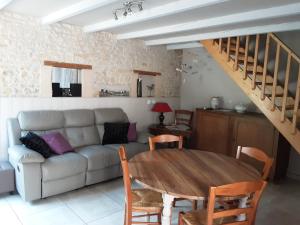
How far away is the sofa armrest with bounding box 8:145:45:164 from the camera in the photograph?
2.69 m

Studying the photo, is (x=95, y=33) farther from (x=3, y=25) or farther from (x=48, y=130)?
(x=48, y=130)

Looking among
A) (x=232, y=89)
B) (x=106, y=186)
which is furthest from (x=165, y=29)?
(x=106, y=186)

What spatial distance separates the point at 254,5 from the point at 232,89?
242 cm

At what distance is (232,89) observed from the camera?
484 centimetres

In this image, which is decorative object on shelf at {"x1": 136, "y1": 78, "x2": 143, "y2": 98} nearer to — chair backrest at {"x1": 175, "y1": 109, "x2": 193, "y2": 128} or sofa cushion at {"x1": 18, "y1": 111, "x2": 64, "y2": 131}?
chair backrest at {"x1": 175, "y1": 109, "x2": 193, "y2": 128}

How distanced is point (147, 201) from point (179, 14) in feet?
7.38

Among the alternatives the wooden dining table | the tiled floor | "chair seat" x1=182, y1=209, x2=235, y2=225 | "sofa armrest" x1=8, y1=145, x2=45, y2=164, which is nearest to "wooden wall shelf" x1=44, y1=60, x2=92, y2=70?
"sofa armrest" x1=8, y1=145, x2=45, y2=164

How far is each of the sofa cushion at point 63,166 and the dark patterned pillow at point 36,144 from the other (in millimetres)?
105

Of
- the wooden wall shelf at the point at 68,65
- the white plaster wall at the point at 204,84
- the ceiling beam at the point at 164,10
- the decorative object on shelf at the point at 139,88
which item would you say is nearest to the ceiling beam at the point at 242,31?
the decorative object on shelf at the point at 139,88

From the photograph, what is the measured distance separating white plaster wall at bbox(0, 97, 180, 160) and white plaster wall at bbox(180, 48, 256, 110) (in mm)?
388

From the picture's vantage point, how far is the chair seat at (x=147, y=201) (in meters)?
2.03

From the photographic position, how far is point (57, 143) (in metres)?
3.22

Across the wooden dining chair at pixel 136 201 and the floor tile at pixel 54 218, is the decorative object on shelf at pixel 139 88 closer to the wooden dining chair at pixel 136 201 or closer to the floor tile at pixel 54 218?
the floor tile at pixel 54 218

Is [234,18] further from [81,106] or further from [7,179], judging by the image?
[7,179]
